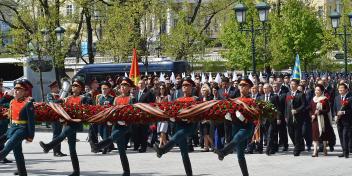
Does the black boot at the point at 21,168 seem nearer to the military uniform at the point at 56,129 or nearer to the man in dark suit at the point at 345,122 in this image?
the military uniform at the point at 56,129

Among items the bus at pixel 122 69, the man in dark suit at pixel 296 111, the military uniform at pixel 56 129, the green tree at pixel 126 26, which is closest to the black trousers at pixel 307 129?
the man in dark suit at pixel 296 111

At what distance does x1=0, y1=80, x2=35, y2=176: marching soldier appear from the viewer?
1544cm

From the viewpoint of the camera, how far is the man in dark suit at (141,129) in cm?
2212

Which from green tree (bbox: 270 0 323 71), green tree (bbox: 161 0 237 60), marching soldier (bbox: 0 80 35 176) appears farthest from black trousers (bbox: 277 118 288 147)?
green tree (bbox: 270 0 323 71)

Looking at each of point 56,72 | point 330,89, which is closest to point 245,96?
point 330,89

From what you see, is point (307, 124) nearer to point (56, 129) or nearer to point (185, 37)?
point (56, 129)

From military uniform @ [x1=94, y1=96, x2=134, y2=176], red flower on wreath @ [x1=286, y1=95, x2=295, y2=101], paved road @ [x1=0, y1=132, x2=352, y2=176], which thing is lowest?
paved road @ [x1=0, y1=132, x2=352, y2=176]

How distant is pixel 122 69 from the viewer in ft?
166

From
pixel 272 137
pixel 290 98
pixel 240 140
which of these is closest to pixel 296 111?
pixel 290 98

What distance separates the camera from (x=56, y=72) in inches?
1911

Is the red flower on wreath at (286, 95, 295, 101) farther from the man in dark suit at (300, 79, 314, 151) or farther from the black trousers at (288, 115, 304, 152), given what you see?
the black trousers at (288, 115, 304, 152)

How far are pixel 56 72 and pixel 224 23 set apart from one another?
76.5 ft

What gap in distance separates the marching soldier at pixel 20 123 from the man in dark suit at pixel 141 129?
650cm

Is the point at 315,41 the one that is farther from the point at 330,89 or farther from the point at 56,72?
the point at 330,89
